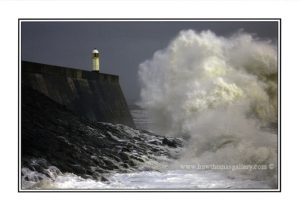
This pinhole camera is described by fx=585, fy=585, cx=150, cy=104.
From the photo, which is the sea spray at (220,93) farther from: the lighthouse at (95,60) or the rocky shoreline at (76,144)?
the lighthouse at (95,60)

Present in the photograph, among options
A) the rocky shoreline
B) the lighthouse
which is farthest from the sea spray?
the lighthouse

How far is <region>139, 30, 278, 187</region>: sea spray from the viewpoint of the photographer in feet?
17.5

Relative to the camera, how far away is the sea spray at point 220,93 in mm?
5324

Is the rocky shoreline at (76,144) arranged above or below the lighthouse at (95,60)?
below

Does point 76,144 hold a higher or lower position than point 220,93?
lower

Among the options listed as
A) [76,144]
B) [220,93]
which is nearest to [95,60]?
[76,144]

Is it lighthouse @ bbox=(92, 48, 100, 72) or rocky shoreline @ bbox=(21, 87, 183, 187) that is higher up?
lighthouse @ bbox=(92, 48, 100, 72)

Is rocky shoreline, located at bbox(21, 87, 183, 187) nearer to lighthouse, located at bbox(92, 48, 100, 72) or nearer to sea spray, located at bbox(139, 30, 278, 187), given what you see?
sea spray, located at bbox(139, 30, 278, 187)

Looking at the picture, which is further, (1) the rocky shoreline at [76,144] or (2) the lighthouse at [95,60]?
(2) the lighthouse at [95,60]

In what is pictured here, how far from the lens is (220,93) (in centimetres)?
536

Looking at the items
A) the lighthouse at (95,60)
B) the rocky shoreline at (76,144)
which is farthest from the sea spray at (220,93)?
the lighthouse at (95,60)

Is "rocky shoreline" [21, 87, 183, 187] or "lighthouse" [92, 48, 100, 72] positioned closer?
"rocky shoreline" [21, 87, 183, 187]

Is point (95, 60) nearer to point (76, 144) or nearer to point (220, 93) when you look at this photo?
point (76, 144)
